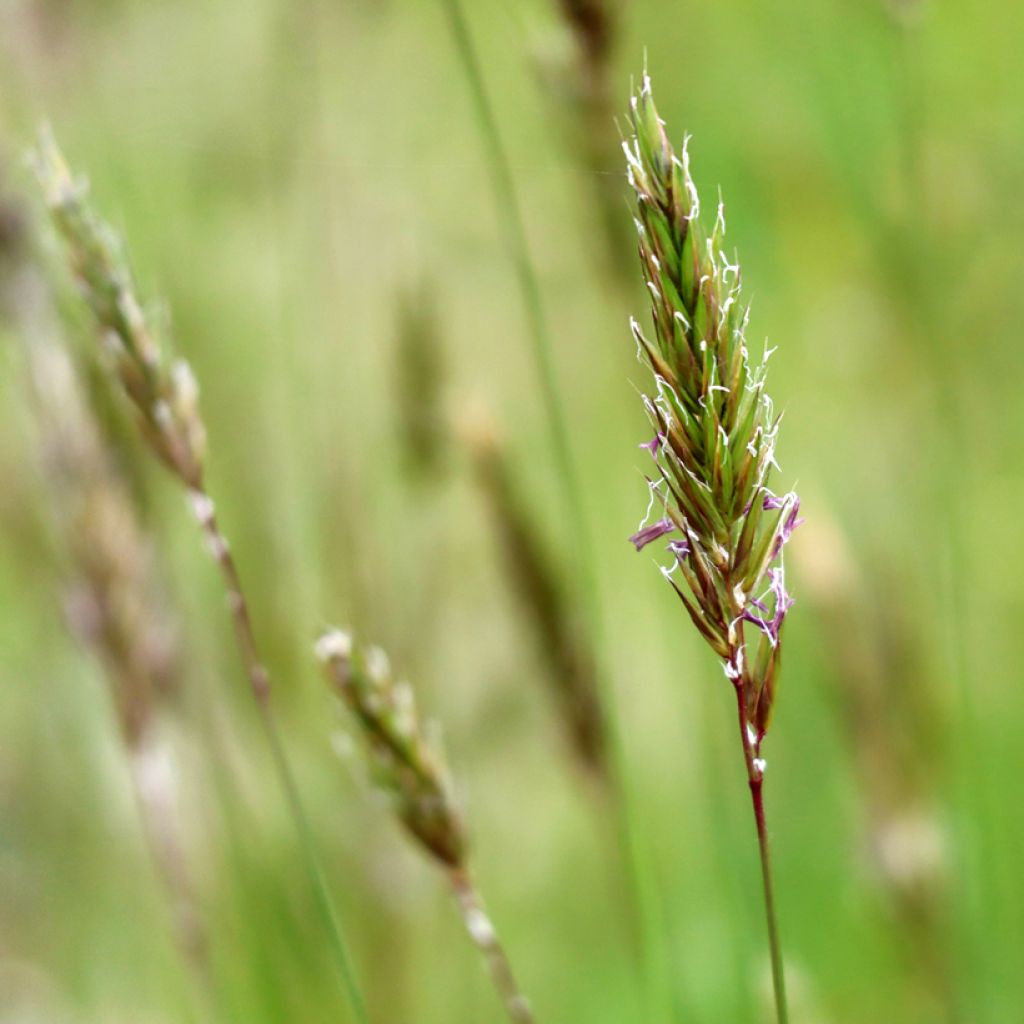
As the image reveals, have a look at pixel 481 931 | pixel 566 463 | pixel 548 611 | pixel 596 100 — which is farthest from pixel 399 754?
pixel 596 100

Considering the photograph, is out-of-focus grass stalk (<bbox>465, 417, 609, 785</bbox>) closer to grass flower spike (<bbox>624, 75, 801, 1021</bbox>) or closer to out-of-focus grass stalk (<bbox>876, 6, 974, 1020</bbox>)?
out-of-focus grass stalk (<bbox>876, 6, 974, 1020</bbox>)

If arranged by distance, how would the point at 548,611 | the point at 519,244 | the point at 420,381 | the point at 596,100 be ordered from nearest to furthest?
the point at 519,244 → the point at 596,100 → the point at 548,611 → the point at 420,381

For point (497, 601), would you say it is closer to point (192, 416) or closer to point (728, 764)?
point (728, 764)

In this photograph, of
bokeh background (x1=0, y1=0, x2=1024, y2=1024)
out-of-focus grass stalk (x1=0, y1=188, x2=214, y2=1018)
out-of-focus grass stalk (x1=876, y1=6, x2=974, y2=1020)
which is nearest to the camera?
out-of-focus grass stalk (x1=0, y1=188, x2=214, y2=1018)

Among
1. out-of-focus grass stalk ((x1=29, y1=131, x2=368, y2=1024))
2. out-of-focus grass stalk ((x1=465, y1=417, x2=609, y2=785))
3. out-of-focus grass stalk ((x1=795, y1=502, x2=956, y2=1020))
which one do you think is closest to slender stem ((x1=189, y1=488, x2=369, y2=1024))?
out-of-focus grass stalk ((x1=29, y1=131, x2=368, y2=1024))

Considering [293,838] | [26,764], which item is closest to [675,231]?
[293,838]

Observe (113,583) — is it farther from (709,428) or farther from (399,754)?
(709,428)
